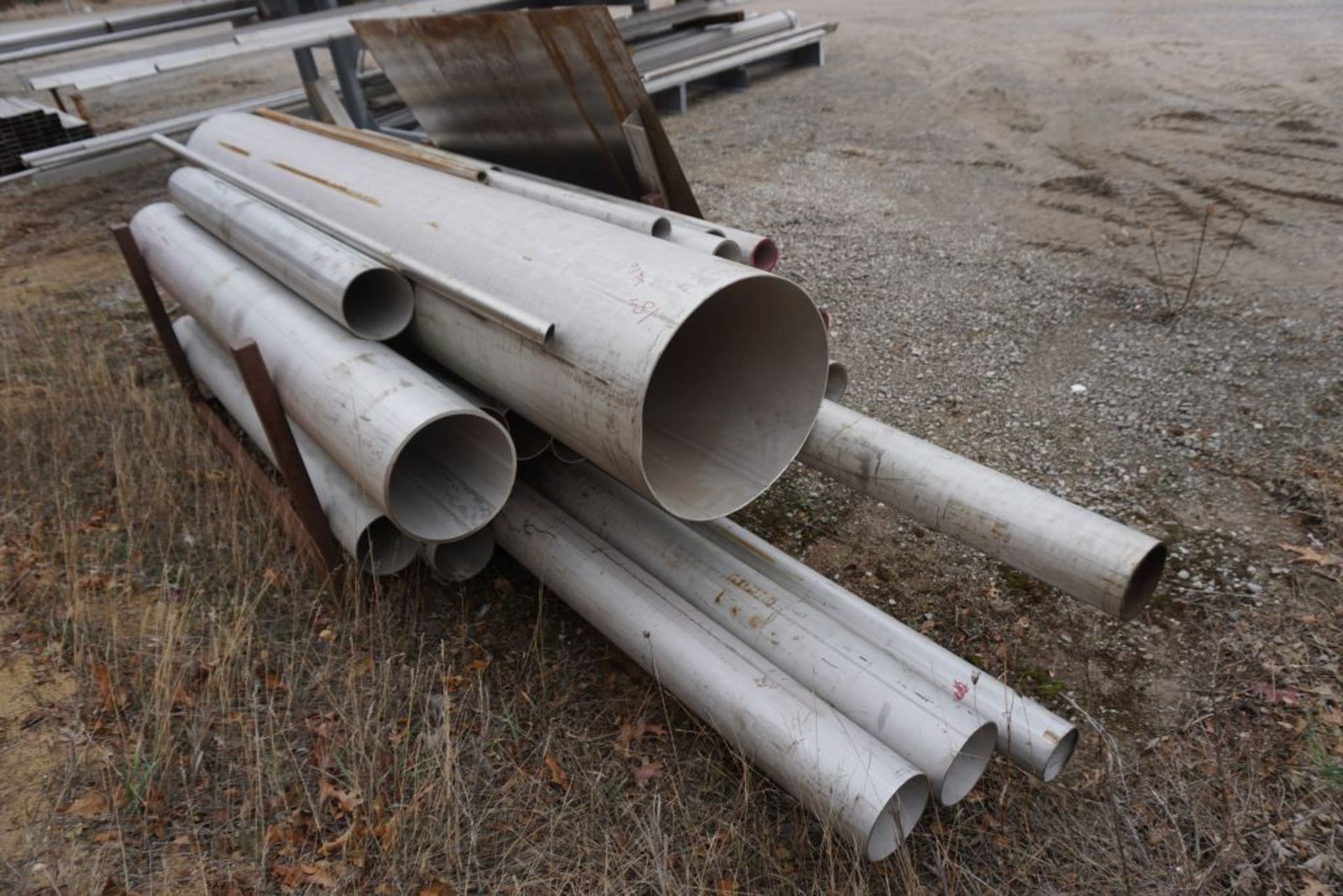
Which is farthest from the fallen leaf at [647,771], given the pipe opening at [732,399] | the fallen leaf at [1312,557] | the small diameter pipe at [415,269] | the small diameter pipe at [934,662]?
the fallen leaf at [1312,557]

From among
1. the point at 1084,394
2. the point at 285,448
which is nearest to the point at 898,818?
the point at 285,448

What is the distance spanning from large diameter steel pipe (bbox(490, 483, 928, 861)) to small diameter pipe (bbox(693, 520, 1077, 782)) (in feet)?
1.01

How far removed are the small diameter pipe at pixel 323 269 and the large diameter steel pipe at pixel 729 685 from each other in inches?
35.1

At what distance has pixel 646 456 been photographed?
304 centimetres

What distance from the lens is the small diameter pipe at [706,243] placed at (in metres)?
3.19

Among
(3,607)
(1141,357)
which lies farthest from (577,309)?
(1141,357)

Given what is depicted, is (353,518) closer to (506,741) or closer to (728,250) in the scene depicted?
(506,741)

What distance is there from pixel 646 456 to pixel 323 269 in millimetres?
1391

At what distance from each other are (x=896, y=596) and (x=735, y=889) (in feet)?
5.00

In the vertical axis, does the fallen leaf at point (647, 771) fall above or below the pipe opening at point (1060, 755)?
below

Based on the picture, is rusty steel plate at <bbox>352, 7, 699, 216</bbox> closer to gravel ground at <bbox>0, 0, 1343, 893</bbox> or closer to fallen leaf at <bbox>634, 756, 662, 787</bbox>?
gravel ground at <bbox>0, 0, 1343, 893</bbox>

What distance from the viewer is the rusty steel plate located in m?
3.76

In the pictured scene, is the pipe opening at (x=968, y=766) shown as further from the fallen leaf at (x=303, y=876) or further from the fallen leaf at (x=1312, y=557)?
the fallen leaf at (x=1312, y=557)

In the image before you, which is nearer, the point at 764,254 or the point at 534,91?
the point at 764,254
